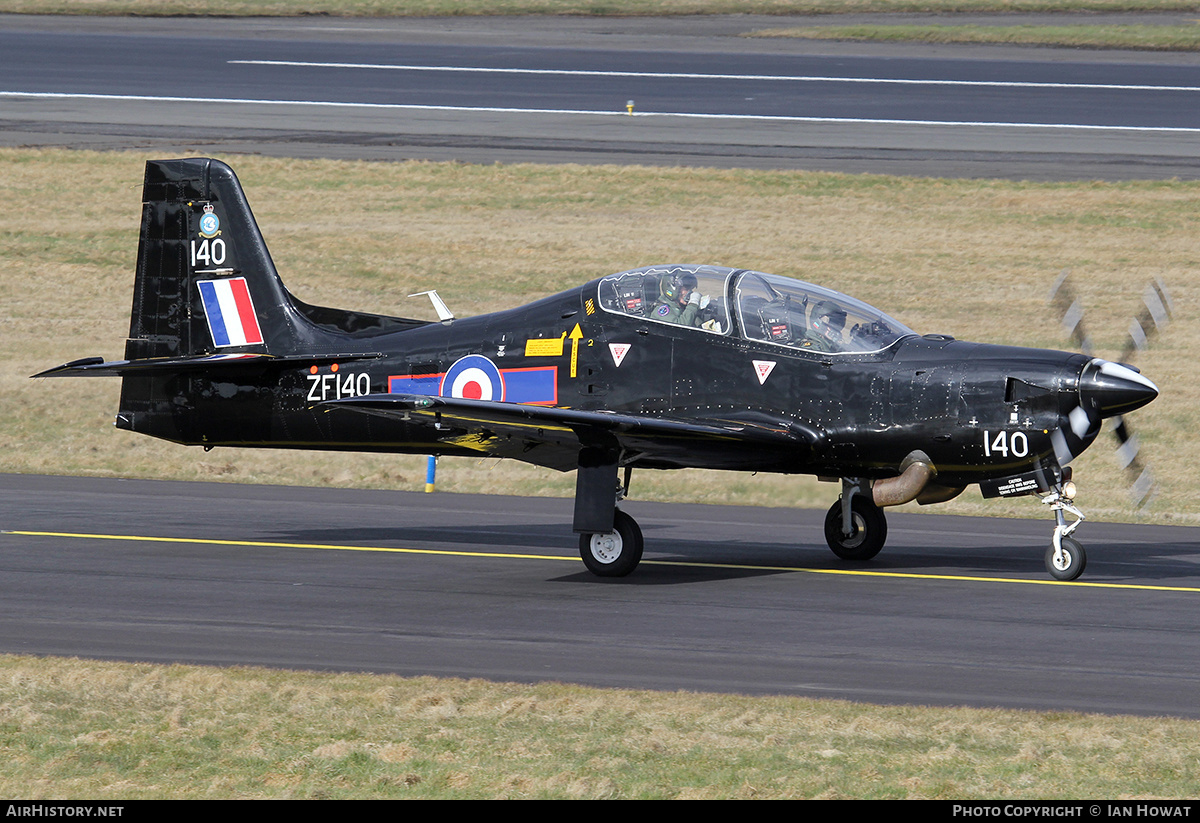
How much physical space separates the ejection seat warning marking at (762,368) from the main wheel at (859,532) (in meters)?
1.76

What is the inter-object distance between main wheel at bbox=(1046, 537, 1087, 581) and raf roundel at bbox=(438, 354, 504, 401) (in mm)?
5323

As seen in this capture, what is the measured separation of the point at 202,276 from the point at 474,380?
351 cm

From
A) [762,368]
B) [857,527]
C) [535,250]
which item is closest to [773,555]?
[857,527]

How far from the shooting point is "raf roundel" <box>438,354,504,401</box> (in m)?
15.2

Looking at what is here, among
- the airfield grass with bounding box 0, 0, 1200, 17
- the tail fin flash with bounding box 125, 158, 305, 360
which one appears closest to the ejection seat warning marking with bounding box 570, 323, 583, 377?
the tail fin flash with bounding box 125, 158, 305, 360

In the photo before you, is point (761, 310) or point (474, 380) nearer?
point (761, 310)

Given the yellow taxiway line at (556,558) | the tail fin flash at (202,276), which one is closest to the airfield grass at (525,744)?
the yellow taxiway line at (556,558)

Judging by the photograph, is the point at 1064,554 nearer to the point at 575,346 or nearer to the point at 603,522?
the point at 603,522

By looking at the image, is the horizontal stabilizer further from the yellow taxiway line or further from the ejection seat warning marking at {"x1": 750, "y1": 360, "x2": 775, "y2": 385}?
the ejection seat warning marking at {"x1": 750, "y1": 360, "x2": 775, "y2": 385}

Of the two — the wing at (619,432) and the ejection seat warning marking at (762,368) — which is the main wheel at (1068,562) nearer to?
the wing at (619,432)

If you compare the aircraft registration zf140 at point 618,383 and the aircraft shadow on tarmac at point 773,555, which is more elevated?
the aircraft registration zf140 at point 618,383

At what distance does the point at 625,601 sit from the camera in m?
13.5

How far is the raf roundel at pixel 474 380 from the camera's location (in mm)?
15234

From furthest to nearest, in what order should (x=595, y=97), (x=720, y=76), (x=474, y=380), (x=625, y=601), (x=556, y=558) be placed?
(x=720, y=76) → (x=595, y=97) → (x=556, y=558) → (x=474, y=380) → (x=625, y=601)
